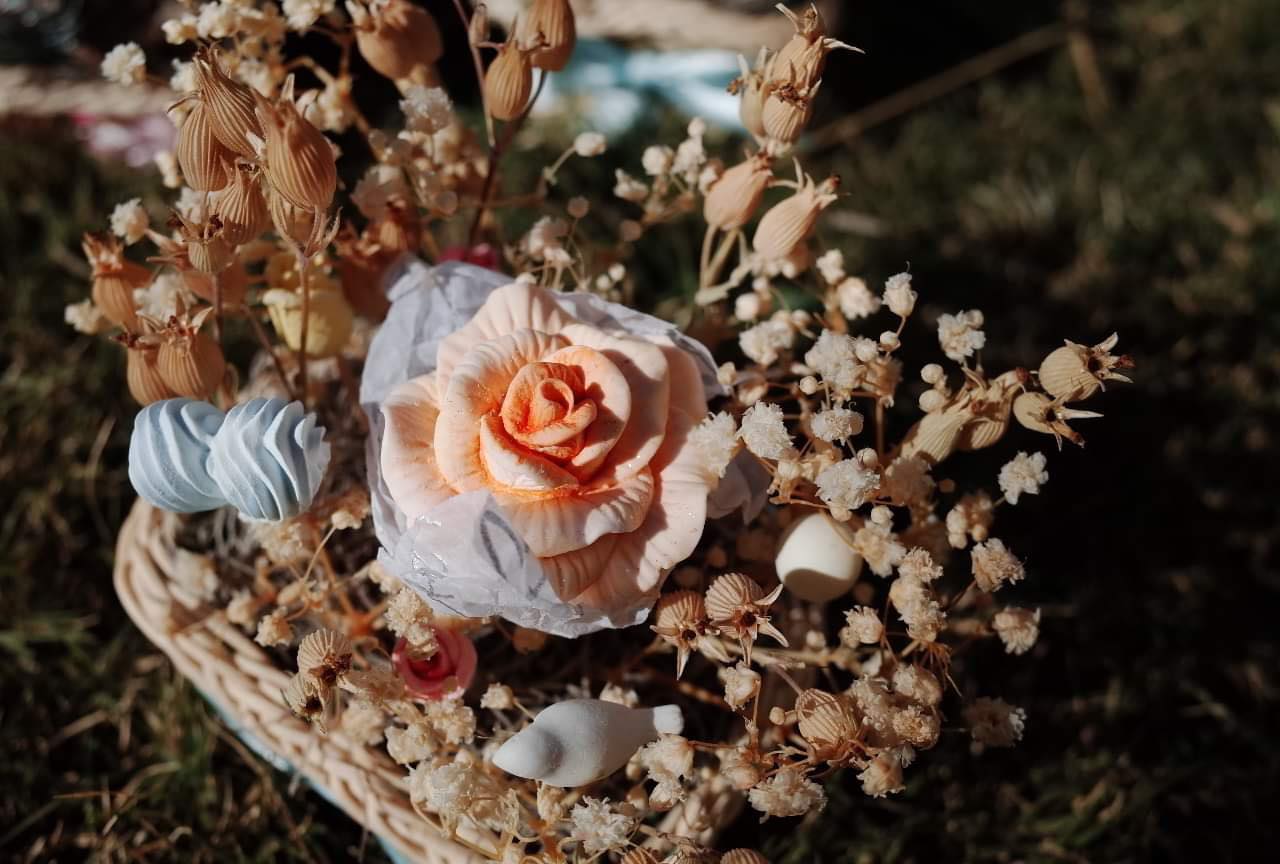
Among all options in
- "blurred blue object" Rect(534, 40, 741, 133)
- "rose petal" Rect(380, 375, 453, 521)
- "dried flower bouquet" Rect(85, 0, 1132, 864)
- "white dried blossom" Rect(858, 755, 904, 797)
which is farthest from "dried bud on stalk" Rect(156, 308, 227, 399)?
"blurred blue object" Rect(534, 40, 741, 133)

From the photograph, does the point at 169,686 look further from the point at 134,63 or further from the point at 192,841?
the point at 134,63

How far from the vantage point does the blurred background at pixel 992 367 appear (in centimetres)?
97

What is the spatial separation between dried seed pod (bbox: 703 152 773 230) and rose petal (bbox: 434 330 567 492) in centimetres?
17

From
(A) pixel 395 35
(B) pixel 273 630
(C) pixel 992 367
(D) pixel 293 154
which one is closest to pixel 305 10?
(A) pixel 395 35

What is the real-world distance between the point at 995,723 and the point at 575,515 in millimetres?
277

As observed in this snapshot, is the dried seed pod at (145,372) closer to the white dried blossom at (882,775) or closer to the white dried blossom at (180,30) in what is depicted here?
the white dried blossom at (180,30)

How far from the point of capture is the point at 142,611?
2.65 ft

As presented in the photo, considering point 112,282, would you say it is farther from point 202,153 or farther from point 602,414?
point 602,414

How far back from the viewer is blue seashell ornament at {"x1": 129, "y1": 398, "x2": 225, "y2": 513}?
600 millimetres

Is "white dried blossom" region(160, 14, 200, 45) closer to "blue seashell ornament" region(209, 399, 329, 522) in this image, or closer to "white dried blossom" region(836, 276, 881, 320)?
"blue seashell ornament" region(209, 399, 329, 522)

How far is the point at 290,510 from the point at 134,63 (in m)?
0.29

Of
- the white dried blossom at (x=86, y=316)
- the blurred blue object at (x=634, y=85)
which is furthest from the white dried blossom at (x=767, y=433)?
the blurred blue object at (x=634, y=85)

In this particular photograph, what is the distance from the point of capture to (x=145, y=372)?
643 mm

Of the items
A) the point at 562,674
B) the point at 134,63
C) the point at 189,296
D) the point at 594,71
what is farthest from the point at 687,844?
the point at 594,71
